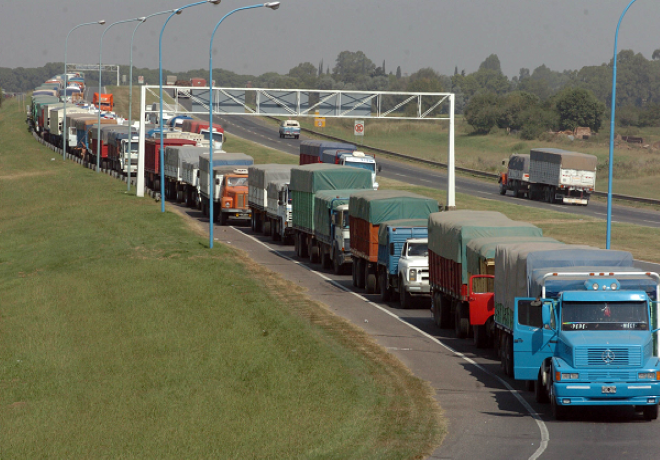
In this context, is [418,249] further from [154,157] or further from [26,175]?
[26,175]

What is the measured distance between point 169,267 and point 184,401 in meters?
17.7

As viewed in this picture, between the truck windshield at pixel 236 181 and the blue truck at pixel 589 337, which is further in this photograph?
the truck windshield at pixel 236 181

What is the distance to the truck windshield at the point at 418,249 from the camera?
28.4 m

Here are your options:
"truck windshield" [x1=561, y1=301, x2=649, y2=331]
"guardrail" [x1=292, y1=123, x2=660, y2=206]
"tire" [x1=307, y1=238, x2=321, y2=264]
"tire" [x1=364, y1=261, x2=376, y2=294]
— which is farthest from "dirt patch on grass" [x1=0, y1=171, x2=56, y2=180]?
"truck windshield" [x1=561, y1=301, x2=649, y2=331]

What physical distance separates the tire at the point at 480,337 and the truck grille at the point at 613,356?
23.8 feet

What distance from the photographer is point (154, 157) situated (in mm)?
67250

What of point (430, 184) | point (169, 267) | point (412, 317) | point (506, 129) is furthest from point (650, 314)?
point (506, 129)

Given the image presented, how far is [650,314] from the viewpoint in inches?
647

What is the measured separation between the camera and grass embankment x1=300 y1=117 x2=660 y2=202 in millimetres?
91938

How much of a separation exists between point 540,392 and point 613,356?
215 centimetres

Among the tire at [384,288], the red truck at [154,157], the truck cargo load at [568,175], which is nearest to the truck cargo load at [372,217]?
the tire at [384,288]

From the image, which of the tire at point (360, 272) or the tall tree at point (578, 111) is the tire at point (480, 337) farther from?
the tall tree at point (578, 111)

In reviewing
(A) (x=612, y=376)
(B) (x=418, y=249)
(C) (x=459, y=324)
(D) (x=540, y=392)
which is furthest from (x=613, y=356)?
(B) (x=418, y=249)

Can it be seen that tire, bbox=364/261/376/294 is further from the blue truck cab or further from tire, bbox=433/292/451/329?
the blue truck cab
